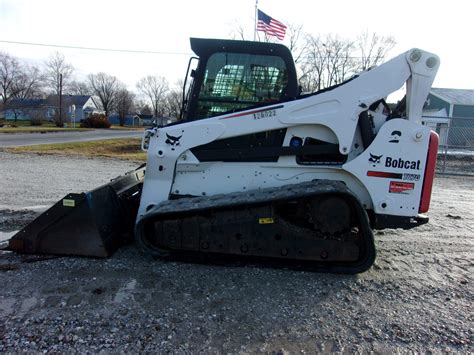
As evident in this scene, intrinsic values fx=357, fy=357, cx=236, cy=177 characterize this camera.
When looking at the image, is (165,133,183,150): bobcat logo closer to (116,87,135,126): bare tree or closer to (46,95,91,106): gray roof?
(46,95,91,106): gray roof

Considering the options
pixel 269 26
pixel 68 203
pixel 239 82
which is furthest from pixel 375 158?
Result: pixel 269 26

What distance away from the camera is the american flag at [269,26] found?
40.6 ft

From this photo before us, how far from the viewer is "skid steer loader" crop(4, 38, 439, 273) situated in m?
3.67

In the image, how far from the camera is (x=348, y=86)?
3857 mm

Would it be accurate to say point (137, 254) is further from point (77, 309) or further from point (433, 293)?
point (433, 293)

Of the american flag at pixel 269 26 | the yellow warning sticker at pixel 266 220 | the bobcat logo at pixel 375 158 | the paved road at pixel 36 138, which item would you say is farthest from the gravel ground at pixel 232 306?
the paved road at pixel 36 138

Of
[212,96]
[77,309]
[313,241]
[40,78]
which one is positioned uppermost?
[40,78]

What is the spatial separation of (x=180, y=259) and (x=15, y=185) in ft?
19.9

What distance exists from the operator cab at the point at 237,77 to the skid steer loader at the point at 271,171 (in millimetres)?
12

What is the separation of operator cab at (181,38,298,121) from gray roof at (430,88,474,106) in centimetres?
3062

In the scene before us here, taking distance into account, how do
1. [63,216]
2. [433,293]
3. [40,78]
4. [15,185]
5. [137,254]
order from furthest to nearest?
[40,78], [15,185], [137,254], [63,216], [433,293]

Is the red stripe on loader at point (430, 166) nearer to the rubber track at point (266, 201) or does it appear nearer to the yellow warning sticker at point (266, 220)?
the rubber track at point (266, 201)

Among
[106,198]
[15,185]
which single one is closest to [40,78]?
[15,185]

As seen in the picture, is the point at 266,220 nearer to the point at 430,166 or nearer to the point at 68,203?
the point at 430,166
